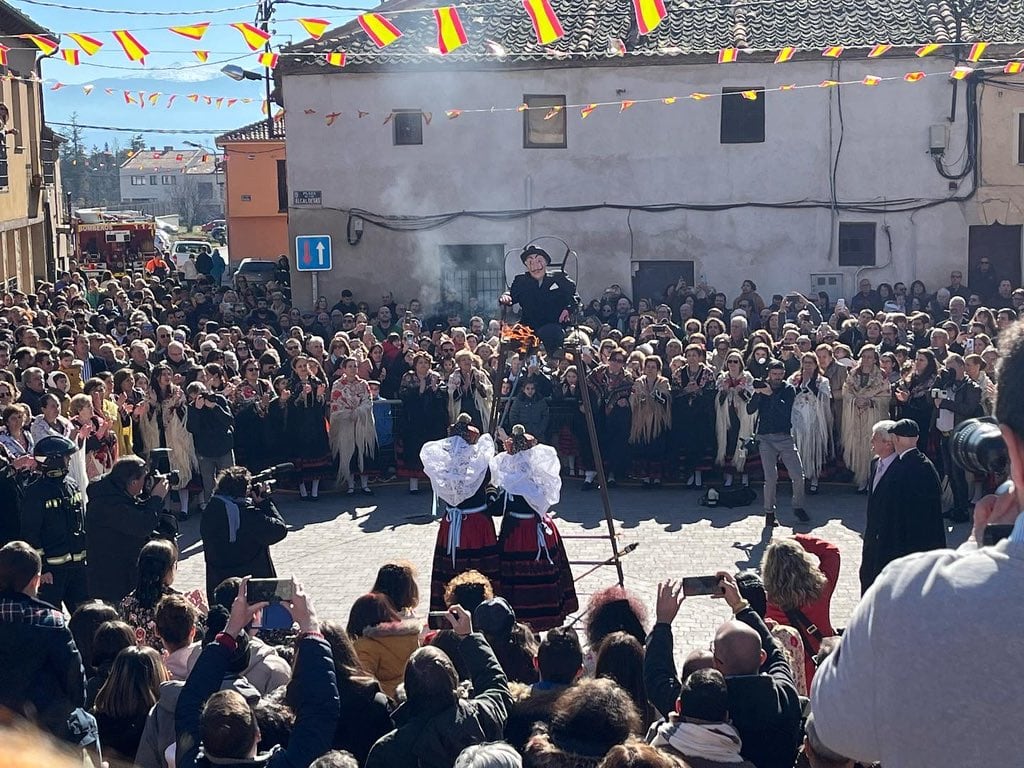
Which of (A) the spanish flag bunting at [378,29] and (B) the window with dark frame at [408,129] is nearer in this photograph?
(A) the spanish flag bunting at [378,29]

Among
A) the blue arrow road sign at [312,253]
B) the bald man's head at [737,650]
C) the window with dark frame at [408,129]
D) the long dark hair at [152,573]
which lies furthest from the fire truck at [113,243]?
the bald man's head at [737,650]

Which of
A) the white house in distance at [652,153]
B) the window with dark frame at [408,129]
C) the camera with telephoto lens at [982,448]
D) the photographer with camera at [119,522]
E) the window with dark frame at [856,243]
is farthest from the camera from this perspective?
the window with dark frame at [408,129]

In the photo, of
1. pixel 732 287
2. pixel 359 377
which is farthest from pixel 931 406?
pixel 732 287

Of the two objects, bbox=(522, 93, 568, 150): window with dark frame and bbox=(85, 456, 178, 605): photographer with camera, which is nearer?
bbox=(85, 456, 178, 605): photographer with camera

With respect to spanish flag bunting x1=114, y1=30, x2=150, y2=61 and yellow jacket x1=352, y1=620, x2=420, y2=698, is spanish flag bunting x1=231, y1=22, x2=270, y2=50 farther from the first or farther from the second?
yellow jacket x1=352, y1=620, x2=420, y2=698

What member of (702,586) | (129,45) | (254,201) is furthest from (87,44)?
(254,201)

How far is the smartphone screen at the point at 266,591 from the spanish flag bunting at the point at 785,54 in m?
18.6

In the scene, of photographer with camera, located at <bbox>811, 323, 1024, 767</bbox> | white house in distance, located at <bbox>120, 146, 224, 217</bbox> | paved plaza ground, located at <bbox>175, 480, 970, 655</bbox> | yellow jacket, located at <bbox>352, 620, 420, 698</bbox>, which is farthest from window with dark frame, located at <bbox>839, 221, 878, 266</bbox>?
white house in distance, located at <bbox>120, 146, 224, 217</bbox>

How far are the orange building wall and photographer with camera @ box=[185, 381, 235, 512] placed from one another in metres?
31.4

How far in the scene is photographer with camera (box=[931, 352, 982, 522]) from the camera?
12656 millimetres

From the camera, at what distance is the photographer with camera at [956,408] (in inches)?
498

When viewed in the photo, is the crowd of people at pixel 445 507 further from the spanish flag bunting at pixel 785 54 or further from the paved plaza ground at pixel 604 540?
the spanish flag bunting at pixel 785 54

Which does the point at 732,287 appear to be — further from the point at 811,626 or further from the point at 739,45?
the point at 811,626

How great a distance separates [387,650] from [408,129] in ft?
66.5
